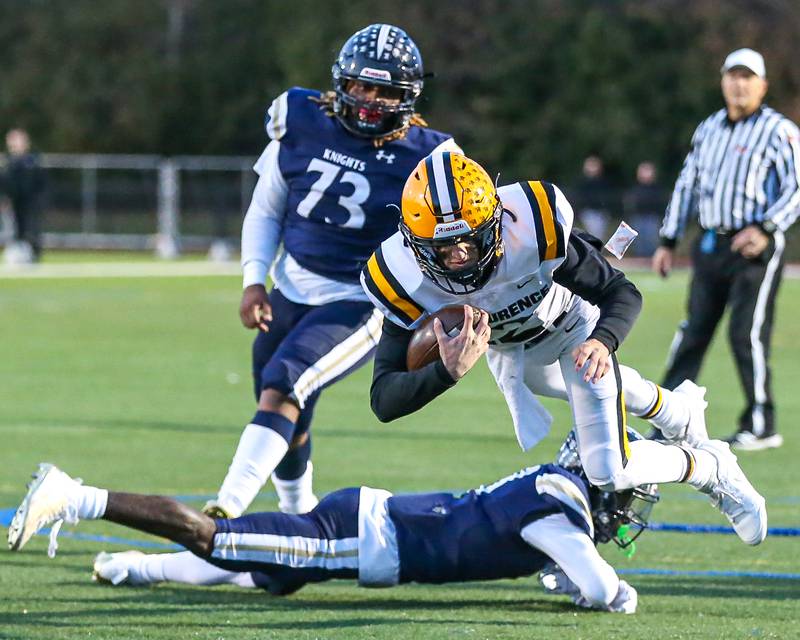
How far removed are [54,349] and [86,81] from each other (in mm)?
27245

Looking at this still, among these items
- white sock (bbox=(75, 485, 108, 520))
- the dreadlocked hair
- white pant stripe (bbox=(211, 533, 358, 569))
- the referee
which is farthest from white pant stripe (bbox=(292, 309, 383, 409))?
the referee

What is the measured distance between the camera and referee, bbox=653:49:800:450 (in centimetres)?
780

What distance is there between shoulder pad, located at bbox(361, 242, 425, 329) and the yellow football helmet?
0.10m

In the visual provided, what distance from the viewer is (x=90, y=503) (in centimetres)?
408

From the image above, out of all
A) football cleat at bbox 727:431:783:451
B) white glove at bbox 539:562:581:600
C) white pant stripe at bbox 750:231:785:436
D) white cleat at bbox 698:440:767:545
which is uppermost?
white cleat at bbox 698:440:767:545

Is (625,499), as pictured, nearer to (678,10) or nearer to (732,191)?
(732,191)

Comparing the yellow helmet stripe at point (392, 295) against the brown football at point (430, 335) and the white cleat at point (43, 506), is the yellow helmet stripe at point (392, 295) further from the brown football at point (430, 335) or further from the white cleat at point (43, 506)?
the white cleat at point (43, 506)

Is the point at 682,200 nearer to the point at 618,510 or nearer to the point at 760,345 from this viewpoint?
the point at 760,345

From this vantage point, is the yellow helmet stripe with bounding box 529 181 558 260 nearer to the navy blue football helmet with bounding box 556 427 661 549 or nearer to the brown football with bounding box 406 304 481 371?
the brown football with bounding box 406 304 481 371

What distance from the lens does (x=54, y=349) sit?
41.0 feet

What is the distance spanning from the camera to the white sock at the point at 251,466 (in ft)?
16.2

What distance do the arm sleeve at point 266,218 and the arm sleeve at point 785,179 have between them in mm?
3009

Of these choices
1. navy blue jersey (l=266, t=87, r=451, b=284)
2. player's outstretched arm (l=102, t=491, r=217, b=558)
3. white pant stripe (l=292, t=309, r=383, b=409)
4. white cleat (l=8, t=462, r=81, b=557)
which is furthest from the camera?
navy blue jersey (l=266, t=87, r=451, b=284)

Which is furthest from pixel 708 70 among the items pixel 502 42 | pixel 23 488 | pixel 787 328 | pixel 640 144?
pixel 23 488
